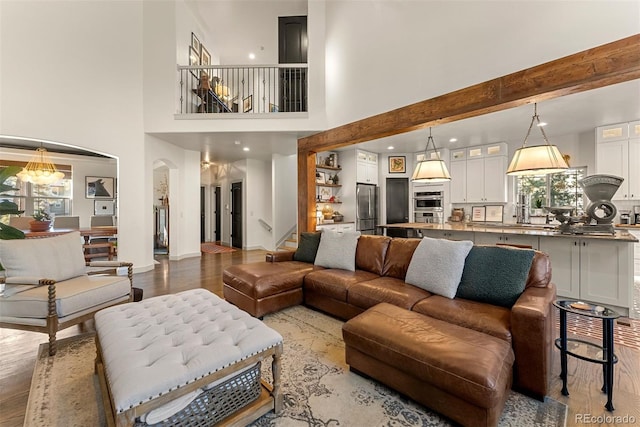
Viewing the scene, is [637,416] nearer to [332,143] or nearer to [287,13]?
[332,143]

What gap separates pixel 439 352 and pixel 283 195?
6.31 m

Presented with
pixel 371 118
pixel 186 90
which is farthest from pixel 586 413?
pixel 186 90

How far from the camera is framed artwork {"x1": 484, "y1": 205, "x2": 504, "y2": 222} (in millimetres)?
6293

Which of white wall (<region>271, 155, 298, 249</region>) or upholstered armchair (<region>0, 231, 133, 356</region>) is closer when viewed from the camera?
upholstered armchair (<region>0, 231, 133, 356</region>)

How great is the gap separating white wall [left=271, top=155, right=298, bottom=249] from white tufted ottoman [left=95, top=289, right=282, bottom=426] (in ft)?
17.3

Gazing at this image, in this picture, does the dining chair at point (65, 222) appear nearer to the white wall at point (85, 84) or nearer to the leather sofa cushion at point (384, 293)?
the white wall at point (85, 84)

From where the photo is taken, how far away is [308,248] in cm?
386

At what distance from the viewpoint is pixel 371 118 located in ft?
14.8

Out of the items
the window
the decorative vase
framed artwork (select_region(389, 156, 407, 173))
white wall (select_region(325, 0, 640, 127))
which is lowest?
the decorative vase

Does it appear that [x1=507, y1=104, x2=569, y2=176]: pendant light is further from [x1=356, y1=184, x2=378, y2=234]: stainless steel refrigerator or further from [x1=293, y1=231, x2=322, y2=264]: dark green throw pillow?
[x1=356, y1=184, x2=378, y2=234]: stainless steel refrigerator

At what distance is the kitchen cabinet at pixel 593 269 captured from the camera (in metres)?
3.01

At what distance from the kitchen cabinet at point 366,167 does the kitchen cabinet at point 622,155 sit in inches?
168

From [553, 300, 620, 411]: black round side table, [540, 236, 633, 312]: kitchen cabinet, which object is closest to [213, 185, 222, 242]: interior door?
[540, 236, 633, 312]: kitchen cabinet

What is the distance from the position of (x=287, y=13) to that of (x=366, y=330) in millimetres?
7149
